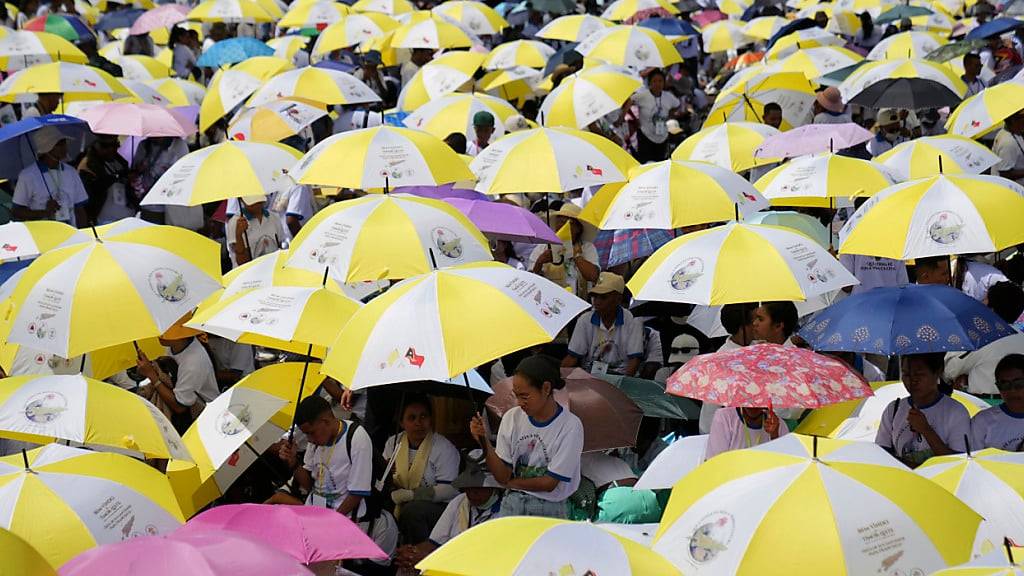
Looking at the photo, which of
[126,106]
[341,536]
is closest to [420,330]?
[341,536]

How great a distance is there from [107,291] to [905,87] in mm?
8018

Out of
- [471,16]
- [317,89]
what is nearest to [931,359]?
[317,89]

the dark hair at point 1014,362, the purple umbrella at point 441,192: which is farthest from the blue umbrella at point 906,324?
the purple umbrella at point 441,192

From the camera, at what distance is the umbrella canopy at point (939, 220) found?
823 centimetres

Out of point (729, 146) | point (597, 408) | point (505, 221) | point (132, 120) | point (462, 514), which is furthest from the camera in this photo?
point (132, 120)

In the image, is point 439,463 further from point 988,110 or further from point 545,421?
point 988,110

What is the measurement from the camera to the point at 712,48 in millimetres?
19000

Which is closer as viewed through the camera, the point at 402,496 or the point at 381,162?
the point at 402,496

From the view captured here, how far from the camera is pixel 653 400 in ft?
27.5

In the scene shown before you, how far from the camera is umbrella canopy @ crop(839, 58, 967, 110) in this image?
1276cm

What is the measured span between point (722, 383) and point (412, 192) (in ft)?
15.0

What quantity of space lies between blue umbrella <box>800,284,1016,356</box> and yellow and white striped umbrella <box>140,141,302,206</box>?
4.64 meters

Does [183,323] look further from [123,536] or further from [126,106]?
[126,106]

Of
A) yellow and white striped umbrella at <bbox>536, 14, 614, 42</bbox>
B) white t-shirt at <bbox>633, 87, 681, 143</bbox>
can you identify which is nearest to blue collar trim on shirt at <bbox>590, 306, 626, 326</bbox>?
white t-shirt at <bbox>633, 87, 681, 143</bbox>
